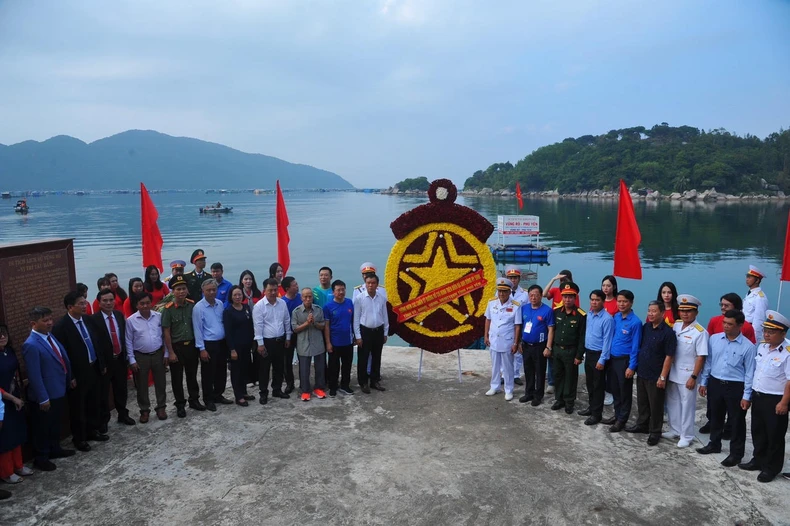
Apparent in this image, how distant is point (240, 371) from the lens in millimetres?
6793

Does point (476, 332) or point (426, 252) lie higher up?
point (426, 252)

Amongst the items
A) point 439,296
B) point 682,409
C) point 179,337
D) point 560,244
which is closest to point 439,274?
point 439,296

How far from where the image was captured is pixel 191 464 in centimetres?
527

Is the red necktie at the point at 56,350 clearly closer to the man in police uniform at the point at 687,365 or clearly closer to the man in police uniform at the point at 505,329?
the man in police uniform at the point at 505,329

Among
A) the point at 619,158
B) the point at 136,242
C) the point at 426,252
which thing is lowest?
the point at 136,242

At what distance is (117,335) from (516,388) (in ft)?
17.0

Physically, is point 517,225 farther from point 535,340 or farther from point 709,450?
point 709,450

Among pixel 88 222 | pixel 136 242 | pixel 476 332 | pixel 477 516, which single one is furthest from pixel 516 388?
pixel 88 222

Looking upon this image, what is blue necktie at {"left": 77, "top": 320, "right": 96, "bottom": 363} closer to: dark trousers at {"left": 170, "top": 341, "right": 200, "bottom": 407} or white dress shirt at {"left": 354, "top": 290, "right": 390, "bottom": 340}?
dark trousers at {"left": 170, "top": 341, "right": 200, "bottom": 407}

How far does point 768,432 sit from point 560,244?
40.1 metres

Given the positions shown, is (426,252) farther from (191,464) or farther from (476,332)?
(191,464)

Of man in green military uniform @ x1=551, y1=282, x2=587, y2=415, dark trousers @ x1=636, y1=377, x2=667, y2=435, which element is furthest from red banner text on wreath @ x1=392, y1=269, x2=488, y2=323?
dark trousers @ x1=636, y1=377, x2=667, y2=435

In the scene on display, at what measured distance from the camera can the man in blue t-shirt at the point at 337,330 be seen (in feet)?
23.0

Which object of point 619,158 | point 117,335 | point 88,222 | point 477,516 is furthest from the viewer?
point 619,158
